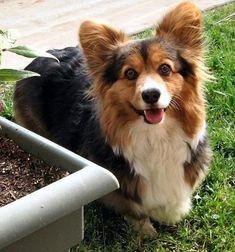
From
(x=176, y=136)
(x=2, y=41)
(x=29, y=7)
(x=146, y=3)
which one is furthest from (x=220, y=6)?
(x=2, y=41)

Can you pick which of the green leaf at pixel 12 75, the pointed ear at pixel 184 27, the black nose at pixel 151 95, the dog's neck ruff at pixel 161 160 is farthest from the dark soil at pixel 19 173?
the pointed ear at pixel 184 27

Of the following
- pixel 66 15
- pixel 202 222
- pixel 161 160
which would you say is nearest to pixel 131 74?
pixel 161 160

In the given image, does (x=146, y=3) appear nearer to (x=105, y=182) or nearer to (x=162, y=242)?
(x=162, y=242)

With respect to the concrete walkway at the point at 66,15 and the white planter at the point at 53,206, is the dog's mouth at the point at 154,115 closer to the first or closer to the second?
the white planter at the point at 53,206

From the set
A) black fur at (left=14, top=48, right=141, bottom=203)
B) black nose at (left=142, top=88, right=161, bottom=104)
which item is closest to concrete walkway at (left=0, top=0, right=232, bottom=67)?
black fur at (left=14, top=48, right=141, bottom=203)

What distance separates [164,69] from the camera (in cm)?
207

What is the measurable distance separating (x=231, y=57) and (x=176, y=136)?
5.41 ft

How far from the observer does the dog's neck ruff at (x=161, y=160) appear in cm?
221

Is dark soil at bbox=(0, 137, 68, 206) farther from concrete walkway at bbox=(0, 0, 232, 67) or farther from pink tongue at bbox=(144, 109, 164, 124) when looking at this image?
concrete walkway at bbox=(0, 0, 232, 67)

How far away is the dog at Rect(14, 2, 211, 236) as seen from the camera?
2.07 meters

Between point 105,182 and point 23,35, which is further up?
point 105,182

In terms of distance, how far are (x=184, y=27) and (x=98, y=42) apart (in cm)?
38

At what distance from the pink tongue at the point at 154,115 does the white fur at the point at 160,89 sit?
68 millimetres

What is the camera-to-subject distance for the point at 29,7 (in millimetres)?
5047
